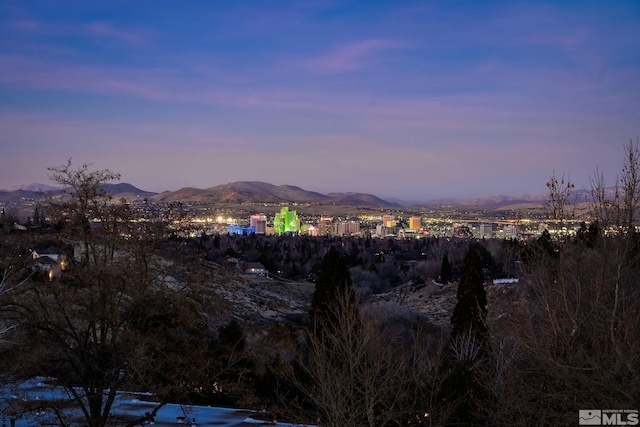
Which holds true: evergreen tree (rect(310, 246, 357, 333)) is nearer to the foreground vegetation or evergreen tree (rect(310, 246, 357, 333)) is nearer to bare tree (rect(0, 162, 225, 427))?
the foreground vegetation

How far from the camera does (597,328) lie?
10.8 metres

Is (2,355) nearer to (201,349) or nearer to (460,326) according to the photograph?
(201,349)

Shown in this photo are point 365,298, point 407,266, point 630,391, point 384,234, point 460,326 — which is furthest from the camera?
point 384,234

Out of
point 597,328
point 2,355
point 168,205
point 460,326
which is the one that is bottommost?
point 460,326

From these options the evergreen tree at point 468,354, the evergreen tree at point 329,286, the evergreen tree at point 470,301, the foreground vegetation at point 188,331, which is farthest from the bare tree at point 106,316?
the evergreen tree at point 470,301

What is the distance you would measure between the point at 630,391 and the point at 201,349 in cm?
828

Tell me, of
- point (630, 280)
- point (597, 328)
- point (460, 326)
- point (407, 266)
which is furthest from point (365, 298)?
point (597, 328)

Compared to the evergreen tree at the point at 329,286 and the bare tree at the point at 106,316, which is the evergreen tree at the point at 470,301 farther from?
the bare tree at the point at 106,316

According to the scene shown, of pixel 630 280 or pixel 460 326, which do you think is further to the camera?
pixel 460 326

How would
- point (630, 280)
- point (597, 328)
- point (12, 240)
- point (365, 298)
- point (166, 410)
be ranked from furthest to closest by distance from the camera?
point (365, 298) < point (630, 280) < point (166, 410) < point (12, 240) < point (597, 328)
